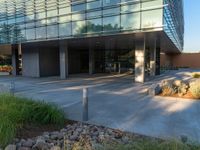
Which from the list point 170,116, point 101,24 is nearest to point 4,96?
point 170,116

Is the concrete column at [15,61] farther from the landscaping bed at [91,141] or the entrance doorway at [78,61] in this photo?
the landscaping bed at [91,141]

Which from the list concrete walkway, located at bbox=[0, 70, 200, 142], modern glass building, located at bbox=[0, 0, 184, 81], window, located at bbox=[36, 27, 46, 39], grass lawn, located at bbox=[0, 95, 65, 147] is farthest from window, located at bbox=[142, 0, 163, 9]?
grass lawn, located at bbox=[0, 95, 65, 147]

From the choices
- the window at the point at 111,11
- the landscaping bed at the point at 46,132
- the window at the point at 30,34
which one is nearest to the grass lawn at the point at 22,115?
the landscaping bed at the point at 46,132

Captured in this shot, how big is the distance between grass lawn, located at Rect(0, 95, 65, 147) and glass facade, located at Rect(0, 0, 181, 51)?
10722 millimetres

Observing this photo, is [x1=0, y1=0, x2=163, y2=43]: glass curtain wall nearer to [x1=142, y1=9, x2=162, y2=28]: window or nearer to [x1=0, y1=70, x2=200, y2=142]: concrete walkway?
[x1=142, y1=9, x2=162, y2=28]: window

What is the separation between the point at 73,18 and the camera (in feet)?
63.2

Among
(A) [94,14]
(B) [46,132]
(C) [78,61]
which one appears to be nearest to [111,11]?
(A) [94,14]

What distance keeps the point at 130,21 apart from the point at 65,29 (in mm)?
6289

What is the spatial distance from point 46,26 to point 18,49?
10491mm

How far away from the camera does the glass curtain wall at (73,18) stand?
51.5 ft

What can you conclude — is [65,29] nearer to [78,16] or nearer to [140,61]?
[78,16]

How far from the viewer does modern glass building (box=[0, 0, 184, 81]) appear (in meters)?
16.0

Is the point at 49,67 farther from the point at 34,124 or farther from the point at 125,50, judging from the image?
the point at 34,124

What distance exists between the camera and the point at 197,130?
654cm
